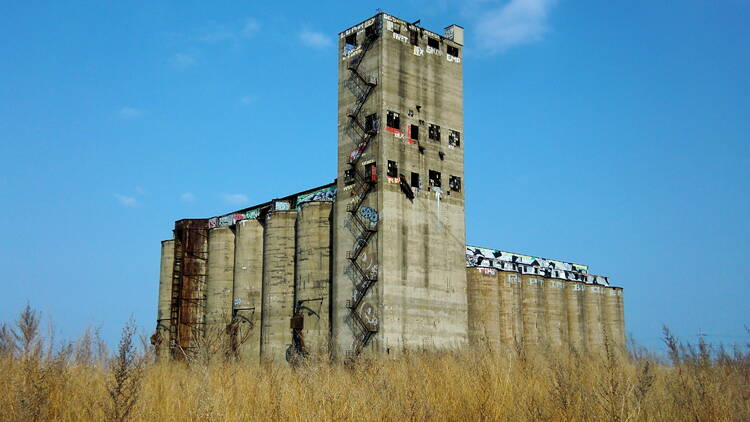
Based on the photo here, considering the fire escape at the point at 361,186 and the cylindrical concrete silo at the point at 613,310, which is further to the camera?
the cylindrical concrete silo at the point at 613,310

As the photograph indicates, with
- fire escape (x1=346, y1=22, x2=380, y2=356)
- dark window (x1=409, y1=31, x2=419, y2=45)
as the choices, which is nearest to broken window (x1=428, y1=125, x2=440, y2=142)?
fire escape (x1=346, y1=22, x2=380, y2=356)

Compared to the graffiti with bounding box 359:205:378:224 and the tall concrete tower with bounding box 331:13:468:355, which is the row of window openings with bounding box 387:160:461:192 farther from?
the graffiti with bounding box 359:205:378:224

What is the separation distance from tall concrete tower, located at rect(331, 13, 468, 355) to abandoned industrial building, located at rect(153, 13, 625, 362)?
0.08m

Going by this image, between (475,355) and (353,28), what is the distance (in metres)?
35.4

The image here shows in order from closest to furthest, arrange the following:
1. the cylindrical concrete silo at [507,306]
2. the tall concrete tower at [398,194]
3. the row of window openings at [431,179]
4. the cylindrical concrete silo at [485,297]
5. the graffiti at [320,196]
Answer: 1. the tall concrete tower at [398,194]
2. the row of window openings at [431,179]
3. the cylindrical concrete silo at [485,297]
4. the graffiti at [320,196]
5. the cylindrical concrete silo at [507,306]

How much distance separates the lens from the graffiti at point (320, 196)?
47.4 m

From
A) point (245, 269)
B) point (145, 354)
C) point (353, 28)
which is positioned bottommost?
point (145, 354)

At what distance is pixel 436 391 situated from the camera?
11414 millimetres

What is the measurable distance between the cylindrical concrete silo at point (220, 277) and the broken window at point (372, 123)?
17.0 m

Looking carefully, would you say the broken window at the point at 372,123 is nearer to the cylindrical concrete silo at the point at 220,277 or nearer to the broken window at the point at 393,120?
the broken window at the point at 393,120

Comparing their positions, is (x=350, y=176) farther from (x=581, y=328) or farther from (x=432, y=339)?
(x=581, y=328)

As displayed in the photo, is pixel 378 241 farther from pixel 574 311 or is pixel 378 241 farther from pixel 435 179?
pixel 574 311

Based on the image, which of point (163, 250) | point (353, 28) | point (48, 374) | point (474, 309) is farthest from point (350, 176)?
point (48, 374)

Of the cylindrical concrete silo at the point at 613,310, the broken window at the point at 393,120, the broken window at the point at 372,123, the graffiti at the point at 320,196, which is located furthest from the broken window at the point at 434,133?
the cylindrical concrete silo at the point at 613,310
